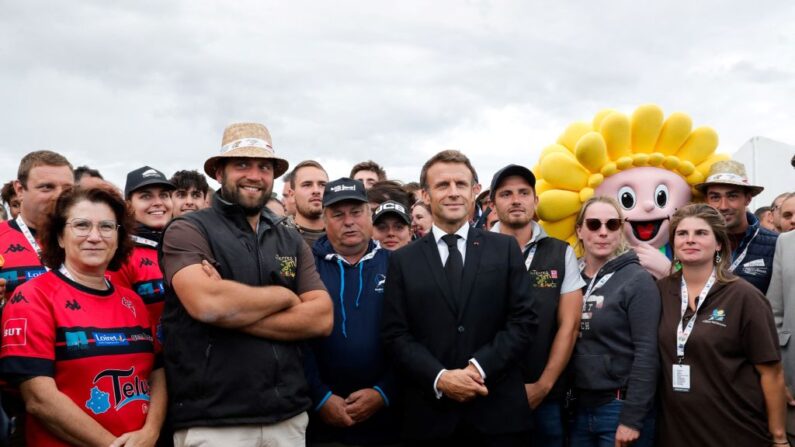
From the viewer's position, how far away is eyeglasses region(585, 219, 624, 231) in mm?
4438

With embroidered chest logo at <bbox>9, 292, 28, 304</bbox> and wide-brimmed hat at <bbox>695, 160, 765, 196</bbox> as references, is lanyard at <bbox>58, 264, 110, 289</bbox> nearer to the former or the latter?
embroidered chest logo at <bbox>9, 292, 28, 304</bbox>

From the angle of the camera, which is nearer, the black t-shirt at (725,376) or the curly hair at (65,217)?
the curly hair at (65,217)

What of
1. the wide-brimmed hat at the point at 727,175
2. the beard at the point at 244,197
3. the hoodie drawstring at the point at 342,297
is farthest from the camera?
the wide-brimmed hat at the point at 727,175

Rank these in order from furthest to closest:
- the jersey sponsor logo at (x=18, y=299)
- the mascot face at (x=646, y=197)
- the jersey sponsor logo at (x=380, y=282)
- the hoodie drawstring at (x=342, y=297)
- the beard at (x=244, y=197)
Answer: the mascot face at (x=646, y=197) < the jersey sponsor logo at (x=380, y=282) < the hoodie drawstring at (x=342, y=297) < the beard at (x=244, y=197) < the jersey sponsor logo at (x=18, y=299)

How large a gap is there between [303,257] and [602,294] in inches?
76.0


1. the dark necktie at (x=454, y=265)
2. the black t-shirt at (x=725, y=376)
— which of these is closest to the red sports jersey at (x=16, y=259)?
the dark necktie at (x=454, y=265)

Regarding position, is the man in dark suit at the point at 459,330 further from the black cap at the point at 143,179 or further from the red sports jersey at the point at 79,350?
the black cap at the point at 143,179

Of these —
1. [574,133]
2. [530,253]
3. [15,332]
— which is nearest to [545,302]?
[530,253]

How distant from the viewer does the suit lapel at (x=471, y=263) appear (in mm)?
3764

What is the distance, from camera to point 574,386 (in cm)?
425

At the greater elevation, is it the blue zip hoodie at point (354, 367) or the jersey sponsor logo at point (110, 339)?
the jersey sponsor logo at point (110, 339)

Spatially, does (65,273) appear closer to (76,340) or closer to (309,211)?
(76,340)

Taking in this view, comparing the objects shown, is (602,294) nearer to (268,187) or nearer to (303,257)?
Result: (303,257)

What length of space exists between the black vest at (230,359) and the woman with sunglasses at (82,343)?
177 millimetres
